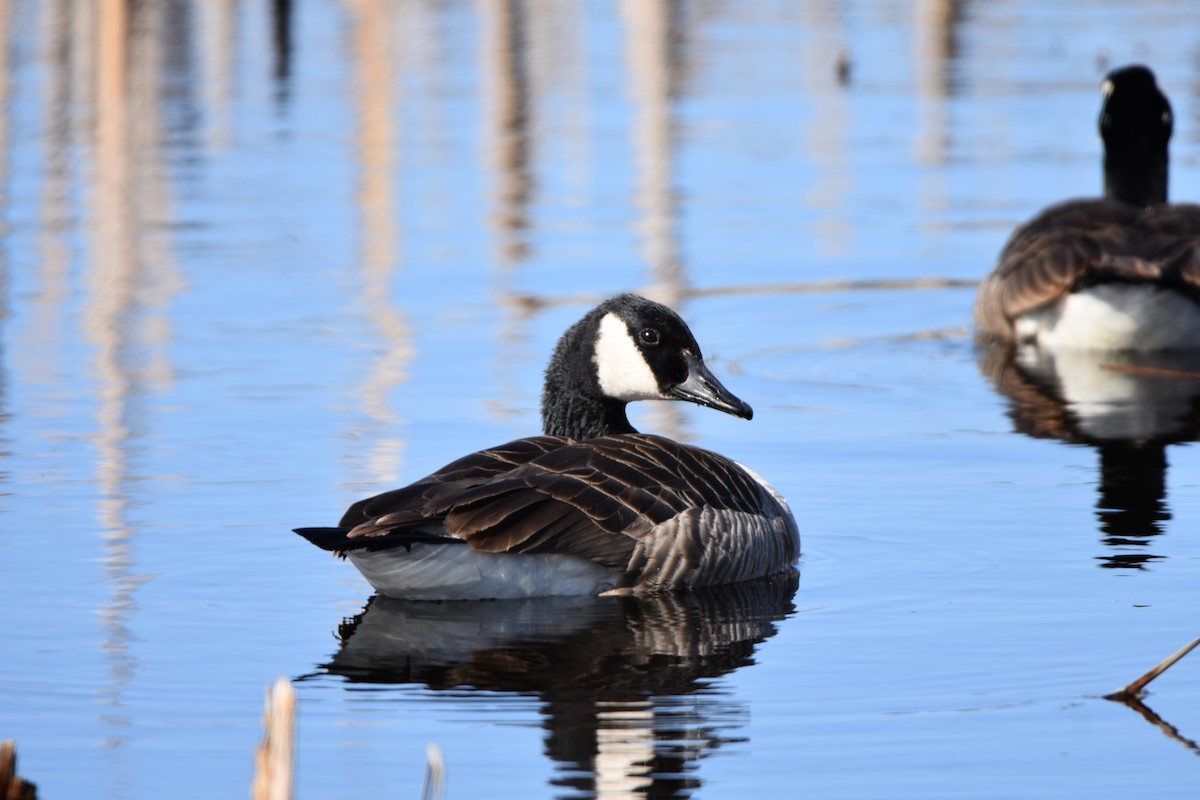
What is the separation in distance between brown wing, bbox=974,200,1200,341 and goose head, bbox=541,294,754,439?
460 cm

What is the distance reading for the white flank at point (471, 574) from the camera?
7273 millimetres

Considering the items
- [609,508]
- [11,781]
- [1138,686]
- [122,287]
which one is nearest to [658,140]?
[122,287]

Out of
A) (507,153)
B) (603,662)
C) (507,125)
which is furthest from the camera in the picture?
(507,125)

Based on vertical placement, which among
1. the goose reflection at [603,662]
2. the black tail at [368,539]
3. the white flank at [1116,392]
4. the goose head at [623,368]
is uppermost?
the goose head at [623,368]

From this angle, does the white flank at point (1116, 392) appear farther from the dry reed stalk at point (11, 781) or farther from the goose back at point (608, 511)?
the dry reed stalk at point (11, 781)

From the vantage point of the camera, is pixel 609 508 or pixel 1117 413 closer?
pixel 609 508

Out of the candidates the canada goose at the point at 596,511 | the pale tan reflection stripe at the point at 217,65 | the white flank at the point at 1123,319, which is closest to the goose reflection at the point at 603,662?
the canada goose at the point at 596,511

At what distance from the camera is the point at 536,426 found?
10.5m

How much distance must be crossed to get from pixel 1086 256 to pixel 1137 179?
70.8 inches

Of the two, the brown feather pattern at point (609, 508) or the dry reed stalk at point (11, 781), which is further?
the brown feather pattern at point (609, 508)

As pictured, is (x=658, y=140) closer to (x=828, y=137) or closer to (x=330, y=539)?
(x=828, y=137)

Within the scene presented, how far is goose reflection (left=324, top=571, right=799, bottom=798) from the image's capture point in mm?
5836

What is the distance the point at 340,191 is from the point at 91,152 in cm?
399

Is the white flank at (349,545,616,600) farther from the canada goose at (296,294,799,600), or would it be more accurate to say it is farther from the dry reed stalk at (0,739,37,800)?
the dry reed stalk at (0,739,37,800)
